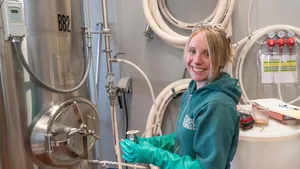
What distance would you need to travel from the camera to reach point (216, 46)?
931mm

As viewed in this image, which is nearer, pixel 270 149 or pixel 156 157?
pixel 156 157

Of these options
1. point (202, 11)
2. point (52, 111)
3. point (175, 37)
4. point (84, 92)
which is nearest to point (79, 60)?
point (84, 92)

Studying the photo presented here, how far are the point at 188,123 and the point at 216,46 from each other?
Answer: 29cm

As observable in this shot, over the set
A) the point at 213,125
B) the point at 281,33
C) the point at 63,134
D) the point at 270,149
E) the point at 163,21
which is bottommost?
the point at 270,149

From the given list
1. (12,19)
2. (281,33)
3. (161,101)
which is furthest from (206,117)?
(281,33)

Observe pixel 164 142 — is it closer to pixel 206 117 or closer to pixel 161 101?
pixel 206 117

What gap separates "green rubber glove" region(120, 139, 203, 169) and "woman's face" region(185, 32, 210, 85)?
297 millimetres

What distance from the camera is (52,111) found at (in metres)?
1.12

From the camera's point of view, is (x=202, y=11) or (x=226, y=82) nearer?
(x=226, y=82)

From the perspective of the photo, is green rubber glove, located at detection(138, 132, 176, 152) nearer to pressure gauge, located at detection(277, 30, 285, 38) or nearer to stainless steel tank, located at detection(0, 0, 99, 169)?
stainless steel tank, located at detection(0, 0, 99, 169)

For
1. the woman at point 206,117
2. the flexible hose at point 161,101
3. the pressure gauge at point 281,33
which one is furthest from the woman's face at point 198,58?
the pressure gauge at point 281,33

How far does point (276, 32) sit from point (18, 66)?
150 cm

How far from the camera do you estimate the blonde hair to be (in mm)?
932

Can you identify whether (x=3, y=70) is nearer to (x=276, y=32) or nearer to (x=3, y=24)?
(x=3, y=24)
